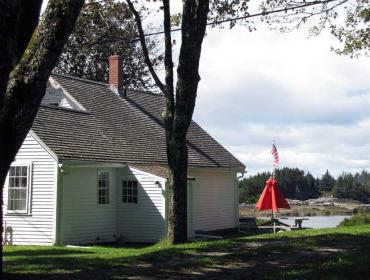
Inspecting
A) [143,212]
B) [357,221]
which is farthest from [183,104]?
[357,221]

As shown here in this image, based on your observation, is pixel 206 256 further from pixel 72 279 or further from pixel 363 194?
pixel 363 194

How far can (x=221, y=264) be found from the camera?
10117 millimetres

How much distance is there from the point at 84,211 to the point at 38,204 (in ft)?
5.46

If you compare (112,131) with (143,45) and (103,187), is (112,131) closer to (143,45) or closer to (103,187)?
(103,187)

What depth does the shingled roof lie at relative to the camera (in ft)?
69.1

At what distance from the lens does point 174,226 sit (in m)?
15.3

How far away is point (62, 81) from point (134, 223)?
24.8ft

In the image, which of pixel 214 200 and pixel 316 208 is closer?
pixel 214 200

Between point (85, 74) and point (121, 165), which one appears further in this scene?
point (85, 74)

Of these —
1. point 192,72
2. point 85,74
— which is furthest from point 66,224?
point 85,74

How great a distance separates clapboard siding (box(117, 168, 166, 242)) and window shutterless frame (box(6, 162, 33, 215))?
12.3ft

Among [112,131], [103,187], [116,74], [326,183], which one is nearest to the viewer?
[103,187]

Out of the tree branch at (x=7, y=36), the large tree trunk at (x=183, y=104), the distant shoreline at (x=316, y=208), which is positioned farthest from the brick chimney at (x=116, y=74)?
the tree branch at (x=7, y=36)

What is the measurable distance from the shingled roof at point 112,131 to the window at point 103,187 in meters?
0.65
